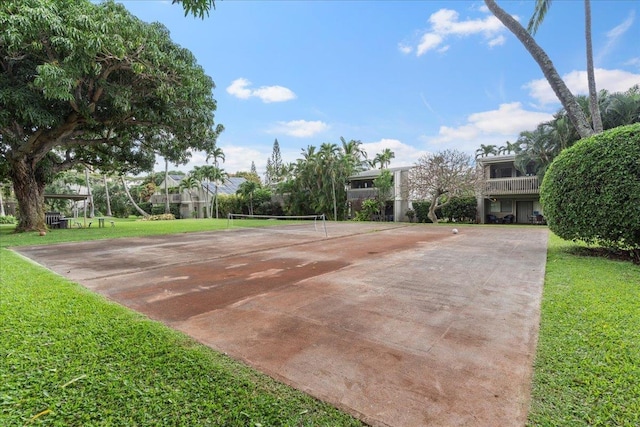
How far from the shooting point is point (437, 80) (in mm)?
18688

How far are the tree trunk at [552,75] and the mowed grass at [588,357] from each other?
21.7 feet

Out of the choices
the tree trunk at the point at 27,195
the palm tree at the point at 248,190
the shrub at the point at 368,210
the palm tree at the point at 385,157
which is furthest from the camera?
the palm tree at the point at 385,157

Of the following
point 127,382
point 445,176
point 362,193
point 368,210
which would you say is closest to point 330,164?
point 362,193

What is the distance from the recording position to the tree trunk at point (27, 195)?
15.6 m

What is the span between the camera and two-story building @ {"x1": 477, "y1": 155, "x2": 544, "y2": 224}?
77.6 ft

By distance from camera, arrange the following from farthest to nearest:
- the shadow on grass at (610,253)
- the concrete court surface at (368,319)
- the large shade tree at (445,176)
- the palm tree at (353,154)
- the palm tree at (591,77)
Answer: the palm tree at (353,154)
the large shade tree at (445,176)
the palm tree at (591,77)
the shadow on grass at (610,253)
the concrete court surface at (368,319)

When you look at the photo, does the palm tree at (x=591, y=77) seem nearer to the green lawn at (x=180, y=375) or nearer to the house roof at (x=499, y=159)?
the green lawn at (x=180, y=375)

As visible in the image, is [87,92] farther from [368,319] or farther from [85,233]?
[368,319]

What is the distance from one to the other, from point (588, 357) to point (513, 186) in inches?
966

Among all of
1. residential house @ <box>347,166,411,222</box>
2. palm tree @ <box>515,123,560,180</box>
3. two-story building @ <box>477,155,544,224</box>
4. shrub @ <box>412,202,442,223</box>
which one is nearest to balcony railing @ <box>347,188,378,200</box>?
residential house @ <box>347,166,411,222</box>

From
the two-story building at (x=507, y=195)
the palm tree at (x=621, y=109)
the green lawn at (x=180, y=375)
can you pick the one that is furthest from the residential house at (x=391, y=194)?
the green lawn at (x=180, y=375)

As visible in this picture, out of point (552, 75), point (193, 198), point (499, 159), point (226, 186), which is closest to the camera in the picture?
point (552, 75)

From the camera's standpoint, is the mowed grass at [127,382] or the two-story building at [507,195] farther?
the two-story building at [507,195]

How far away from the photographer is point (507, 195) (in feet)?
81.6
